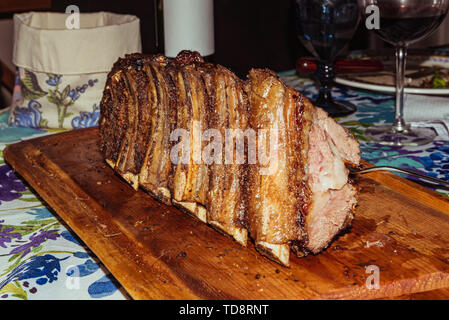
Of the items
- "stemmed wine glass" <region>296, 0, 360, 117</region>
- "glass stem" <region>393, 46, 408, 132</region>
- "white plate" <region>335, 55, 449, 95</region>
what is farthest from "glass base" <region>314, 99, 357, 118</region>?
"glass stem" <region>393, 46, 408, 132</region>

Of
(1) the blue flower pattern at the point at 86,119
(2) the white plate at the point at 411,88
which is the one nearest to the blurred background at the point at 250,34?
(2) the white plate at the point at 411,88

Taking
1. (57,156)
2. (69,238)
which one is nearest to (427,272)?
(69,238)

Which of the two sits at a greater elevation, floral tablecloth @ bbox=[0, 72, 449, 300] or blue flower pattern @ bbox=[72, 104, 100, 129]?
blue flower pattern @ bbox=[72, 104, 100, 129]

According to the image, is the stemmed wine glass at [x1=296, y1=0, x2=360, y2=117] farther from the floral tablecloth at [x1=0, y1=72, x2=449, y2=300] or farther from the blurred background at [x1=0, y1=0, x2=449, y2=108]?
the blurred background at [x1=0, y1=0, x2=449, y2=108]

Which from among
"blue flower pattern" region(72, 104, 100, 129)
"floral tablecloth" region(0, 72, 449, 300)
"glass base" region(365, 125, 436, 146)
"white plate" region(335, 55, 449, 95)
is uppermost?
"white plate" region(335, 55, 449, 95)

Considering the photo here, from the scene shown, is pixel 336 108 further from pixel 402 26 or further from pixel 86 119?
pixel 86 119

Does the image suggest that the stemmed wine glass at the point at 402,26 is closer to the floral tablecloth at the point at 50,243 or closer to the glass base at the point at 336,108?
the floral tablecloth at the point at 50,243

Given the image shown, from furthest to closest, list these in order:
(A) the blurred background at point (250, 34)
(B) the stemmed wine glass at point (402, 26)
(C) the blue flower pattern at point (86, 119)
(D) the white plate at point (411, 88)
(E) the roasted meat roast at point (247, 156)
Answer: (A) the blurred background at point (250, 34), (C) the blue flower pattern at point (86, 119), (D) the white plate at point (411, 88), (B) the stemmed wine glass at point (402, 26), (E) the roasted meat roast at point (247, 156)
